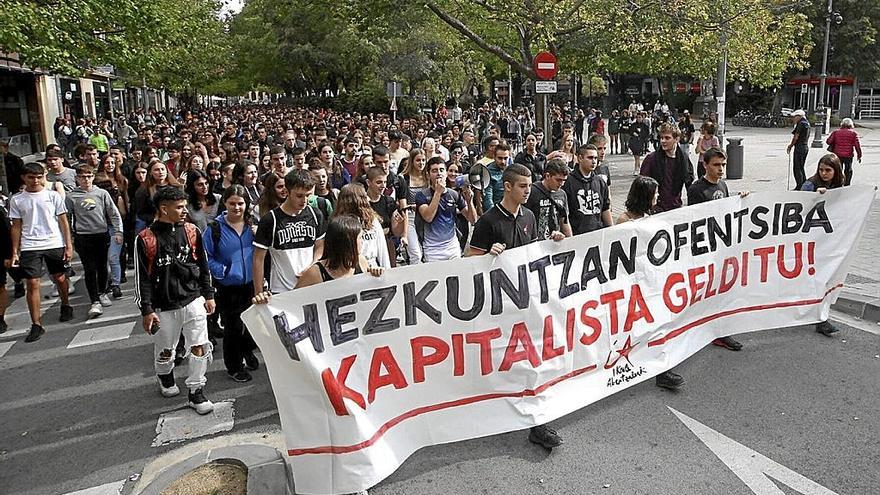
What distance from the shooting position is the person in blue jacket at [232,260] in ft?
18.2

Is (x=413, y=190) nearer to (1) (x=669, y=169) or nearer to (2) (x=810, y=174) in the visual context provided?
(1) (x=669, y=169)

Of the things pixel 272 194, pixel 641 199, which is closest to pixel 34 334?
pixel 272 194

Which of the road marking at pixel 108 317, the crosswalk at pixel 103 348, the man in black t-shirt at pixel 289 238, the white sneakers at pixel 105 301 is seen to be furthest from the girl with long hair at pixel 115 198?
the man in black t-shirt at pixel 289 238

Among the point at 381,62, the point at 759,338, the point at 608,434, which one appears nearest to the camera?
the point at 608,434

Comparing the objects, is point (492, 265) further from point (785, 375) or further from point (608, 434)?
point (785, 375)

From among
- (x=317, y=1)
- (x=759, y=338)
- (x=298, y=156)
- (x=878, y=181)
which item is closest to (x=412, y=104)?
(x=317, y=1)

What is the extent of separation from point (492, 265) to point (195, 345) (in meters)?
2.29

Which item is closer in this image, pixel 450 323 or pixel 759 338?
pixel 450 323

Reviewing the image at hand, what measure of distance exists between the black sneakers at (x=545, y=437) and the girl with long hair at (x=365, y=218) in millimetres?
1667

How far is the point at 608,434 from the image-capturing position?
183 inches

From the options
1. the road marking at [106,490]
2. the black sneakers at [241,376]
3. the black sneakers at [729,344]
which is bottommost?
the road marking at [106,490]

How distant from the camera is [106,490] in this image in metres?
4.31

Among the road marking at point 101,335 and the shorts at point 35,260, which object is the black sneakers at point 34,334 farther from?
the shorts at point 35,260

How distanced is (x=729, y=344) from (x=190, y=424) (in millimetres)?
4356
